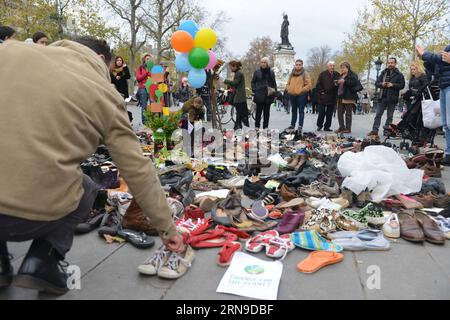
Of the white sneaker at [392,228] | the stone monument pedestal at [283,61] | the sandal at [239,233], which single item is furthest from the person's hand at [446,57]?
the stone monument pedestal at [283,61]

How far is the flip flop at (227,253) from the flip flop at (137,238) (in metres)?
0.58

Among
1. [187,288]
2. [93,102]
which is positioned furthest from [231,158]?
[93,102]

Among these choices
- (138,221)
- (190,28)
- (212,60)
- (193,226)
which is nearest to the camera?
(138,221)

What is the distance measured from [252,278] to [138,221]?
118 centimetres

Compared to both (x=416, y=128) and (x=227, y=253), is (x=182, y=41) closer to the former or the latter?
(x=227, y=253)

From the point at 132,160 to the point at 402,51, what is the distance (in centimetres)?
3278

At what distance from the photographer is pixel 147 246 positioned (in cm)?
294

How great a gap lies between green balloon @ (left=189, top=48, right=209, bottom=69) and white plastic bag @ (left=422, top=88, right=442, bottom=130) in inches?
170

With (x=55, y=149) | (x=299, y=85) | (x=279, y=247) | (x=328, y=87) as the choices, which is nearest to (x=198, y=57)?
(x=299, y=85)

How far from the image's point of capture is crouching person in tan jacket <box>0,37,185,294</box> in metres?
1.78

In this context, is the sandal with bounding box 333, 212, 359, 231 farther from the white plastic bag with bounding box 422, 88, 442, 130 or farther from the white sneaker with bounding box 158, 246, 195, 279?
the white plastic bag with bounding box 422, 88, 442, 130

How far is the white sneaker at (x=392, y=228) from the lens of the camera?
126 inches

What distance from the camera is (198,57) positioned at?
684 centimetres
